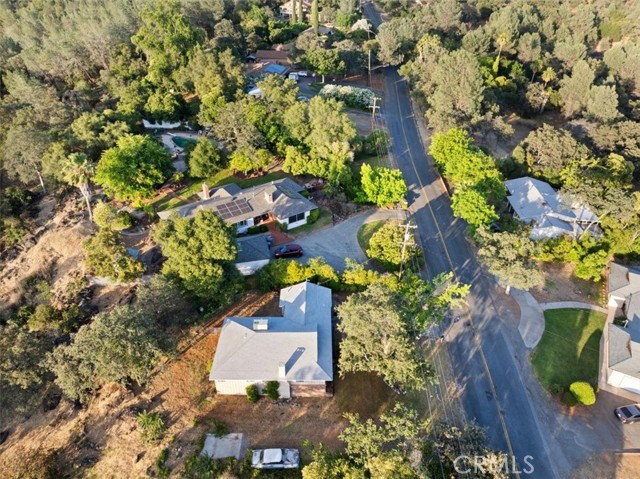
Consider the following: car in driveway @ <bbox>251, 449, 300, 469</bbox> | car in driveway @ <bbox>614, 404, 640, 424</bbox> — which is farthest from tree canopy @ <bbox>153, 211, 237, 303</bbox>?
car in driveway @ <bbox>614, 404, 640, 424</bbox>

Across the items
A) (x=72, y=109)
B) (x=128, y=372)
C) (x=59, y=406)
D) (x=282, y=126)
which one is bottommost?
(x=59, y=406)

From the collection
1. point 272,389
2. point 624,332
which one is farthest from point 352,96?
point 272,389

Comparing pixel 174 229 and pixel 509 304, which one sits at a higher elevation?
pixel 174 229

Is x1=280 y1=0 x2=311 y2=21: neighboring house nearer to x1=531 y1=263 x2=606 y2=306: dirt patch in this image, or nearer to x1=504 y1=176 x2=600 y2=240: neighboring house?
→ x1=504 y1=176 x2=600 y2=240: neighboring house

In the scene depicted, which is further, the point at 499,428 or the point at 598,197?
the point at 598,197

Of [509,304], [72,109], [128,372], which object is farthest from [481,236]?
[72,109]

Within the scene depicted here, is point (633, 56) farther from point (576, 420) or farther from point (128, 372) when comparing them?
point (128, 372)

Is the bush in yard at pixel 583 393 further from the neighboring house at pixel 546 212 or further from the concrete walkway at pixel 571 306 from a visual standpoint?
the neighboring house at pixel 546 212

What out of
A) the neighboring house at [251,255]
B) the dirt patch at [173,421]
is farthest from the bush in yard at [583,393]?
the neighboring house at [251,255]
